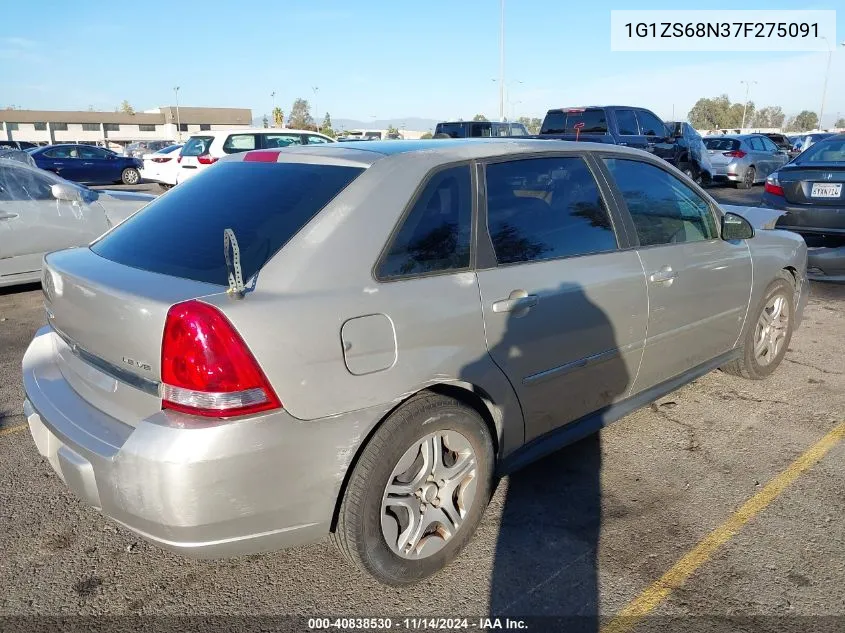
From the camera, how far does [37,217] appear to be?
7.01 metres

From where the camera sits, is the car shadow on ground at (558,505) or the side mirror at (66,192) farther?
the side mirror at (66,192)

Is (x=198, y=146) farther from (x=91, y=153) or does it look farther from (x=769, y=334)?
(x=769, y=334)

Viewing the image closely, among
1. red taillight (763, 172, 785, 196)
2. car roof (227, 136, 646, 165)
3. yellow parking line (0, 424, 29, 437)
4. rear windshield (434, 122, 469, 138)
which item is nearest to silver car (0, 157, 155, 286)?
yellow parking line (0, 424, 29, 437)

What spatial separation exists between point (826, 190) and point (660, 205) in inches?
210

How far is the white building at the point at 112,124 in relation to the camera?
244 feet

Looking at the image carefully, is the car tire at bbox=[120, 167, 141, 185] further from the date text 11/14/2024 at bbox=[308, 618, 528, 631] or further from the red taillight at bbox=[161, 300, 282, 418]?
the date text 11/14/2024 at bbox=[308, 618, 528, 631]

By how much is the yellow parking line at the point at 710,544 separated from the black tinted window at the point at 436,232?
146 cm

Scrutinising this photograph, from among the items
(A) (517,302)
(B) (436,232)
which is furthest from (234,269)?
(A) (517,302)

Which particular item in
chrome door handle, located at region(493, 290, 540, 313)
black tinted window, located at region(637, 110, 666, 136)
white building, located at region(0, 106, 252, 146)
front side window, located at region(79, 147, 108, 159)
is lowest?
chrome door handle, located at region(493, 290, 540, 313)

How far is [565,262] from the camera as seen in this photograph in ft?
10.1

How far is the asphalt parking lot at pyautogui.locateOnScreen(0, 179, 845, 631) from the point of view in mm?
2518

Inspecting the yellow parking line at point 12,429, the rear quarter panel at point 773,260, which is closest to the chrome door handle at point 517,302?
the rear quarter panel at point 773,260

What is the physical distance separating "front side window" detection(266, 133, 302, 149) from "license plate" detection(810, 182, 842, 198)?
1019cm

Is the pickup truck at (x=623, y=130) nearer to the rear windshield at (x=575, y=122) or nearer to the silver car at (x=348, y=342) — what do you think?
the rear windshield at (x=575, y=122)
